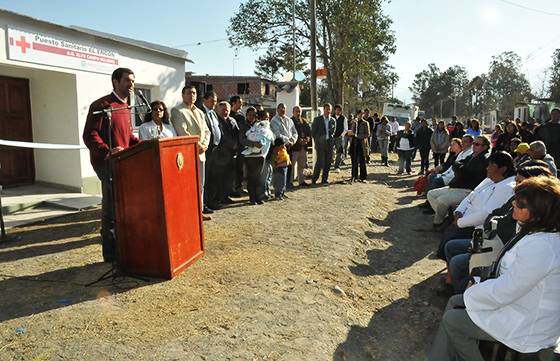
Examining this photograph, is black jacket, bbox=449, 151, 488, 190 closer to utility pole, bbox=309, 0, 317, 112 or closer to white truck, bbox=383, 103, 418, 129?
utility pole, bbox=309, 0, 317, 112

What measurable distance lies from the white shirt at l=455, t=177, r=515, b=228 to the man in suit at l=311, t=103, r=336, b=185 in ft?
18.8

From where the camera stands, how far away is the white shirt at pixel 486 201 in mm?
4941

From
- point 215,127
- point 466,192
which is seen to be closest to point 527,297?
point 466,192

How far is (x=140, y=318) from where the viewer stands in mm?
3584

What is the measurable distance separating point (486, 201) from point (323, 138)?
Answer: 6.01 meters

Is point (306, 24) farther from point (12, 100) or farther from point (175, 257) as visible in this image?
point (175, 257)

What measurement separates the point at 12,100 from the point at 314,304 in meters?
7.52

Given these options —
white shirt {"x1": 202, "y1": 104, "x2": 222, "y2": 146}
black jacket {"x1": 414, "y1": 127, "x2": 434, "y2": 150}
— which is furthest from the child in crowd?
black jacket {"x1": 414, "y1": 127, "x2": 434, "y2": 150}

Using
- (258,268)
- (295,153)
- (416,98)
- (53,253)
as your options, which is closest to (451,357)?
(258,268)

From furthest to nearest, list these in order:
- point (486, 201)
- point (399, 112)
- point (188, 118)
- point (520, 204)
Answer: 1. point (399, 112)
2. point (188, 118)
3. point (486, 201)
4. point (520, 204)

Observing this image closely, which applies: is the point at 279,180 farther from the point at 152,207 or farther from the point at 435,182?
the point at 152,207

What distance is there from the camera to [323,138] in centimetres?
1084

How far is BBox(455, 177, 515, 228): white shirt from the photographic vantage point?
494 centimetres

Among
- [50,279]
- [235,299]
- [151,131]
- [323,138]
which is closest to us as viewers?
[235,299]
